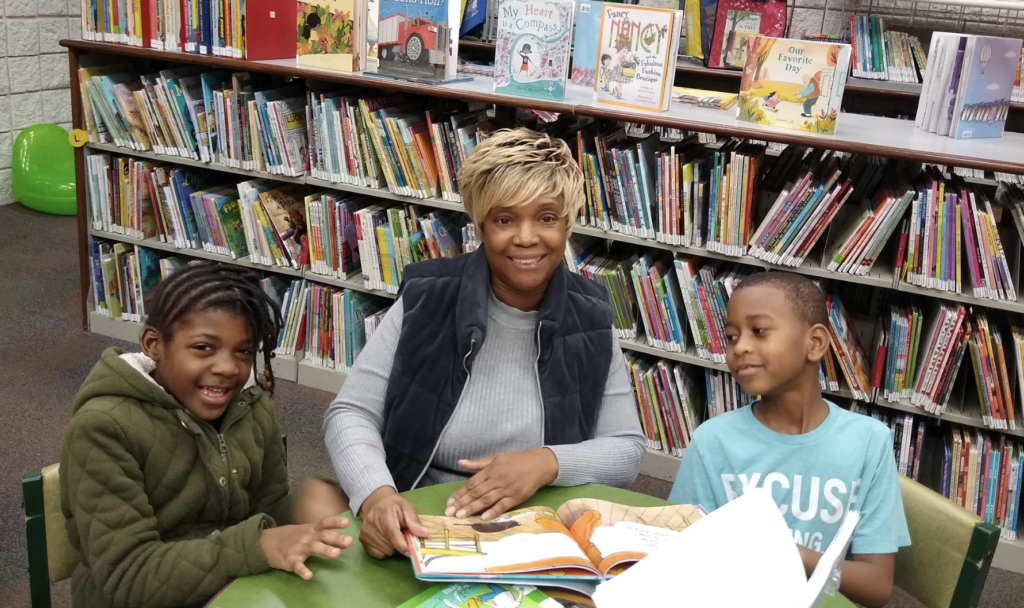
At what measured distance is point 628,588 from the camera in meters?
0.93

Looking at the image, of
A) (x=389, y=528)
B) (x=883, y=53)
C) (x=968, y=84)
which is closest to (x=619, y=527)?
(x=389, y=528)

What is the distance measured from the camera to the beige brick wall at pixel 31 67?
5266 mm

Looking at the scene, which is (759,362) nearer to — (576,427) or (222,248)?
(576,427)

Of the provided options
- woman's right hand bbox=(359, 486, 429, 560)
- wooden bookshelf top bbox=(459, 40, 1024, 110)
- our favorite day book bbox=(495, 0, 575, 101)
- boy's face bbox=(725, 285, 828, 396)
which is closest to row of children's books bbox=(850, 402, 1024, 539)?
boy's face bbox=(725, 285, 828, 396)

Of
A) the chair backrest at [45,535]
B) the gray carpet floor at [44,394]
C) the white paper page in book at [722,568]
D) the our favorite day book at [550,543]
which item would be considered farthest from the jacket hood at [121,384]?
the gray carpet floor at [44,394]

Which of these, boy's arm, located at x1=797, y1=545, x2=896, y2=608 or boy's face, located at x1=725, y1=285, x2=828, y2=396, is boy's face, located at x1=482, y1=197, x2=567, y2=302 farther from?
boy's arm, located at x1=797, y1=545, x2=896, y2=608

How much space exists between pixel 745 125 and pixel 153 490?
1.87 m

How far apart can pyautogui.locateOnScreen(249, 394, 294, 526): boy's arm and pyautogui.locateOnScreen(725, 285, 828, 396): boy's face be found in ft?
2.79

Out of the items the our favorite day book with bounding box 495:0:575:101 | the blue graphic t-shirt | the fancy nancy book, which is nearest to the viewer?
the blue graphic t-shirt

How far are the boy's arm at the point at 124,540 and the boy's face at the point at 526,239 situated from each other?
0.61 m

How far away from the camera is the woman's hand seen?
1354 mm

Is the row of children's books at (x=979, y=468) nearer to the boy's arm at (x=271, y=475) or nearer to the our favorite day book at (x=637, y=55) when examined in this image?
the our favorite day book at (x=637, y=55)

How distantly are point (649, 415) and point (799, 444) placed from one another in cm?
139

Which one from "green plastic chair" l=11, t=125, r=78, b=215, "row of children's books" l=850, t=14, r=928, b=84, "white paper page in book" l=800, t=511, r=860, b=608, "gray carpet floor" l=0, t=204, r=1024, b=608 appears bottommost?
"gray carpet floor" l=0, t=204, r=1024, b=608
